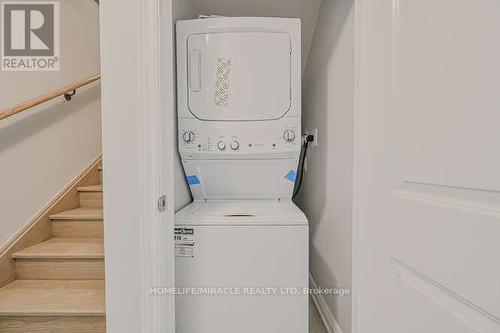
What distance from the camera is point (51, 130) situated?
212cm

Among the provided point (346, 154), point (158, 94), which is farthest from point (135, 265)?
point (346, 154)

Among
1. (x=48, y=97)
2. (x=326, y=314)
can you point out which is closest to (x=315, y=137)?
(x=326, y=314)

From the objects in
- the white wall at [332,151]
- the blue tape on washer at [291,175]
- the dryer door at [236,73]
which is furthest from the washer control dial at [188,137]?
the white wall at [332,151]

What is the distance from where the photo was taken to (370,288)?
920 millimetres

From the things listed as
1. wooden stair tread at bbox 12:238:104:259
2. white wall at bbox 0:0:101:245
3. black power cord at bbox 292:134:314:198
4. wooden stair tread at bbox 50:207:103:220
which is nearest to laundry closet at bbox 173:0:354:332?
black power cord at bbox 292:134:314:198

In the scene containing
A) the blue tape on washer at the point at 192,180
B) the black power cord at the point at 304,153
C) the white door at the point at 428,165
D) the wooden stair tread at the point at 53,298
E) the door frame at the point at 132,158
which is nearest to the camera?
the white door at the point at 428,165

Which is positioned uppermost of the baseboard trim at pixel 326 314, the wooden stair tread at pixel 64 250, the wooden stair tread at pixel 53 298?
the wooden stair tread at pixel 64 250

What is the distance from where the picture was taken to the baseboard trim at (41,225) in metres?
1.67

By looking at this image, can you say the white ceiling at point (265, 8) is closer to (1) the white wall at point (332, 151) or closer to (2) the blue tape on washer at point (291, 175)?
(1) the white wall at point (332, 151)

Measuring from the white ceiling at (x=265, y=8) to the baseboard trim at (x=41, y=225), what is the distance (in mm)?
1753

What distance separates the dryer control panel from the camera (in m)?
1.50

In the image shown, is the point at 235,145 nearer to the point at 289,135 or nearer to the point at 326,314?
the point at 289,135

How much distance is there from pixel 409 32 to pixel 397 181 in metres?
0.41

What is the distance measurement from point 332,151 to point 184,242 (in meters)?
0.97
